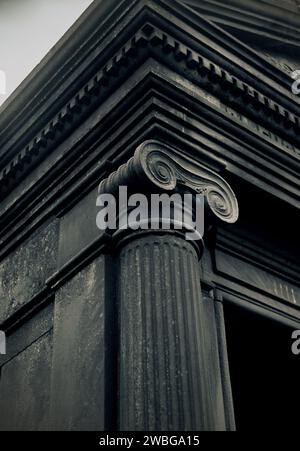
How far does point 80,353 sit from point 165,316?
0.91 metres

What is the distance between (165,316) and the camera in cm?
564

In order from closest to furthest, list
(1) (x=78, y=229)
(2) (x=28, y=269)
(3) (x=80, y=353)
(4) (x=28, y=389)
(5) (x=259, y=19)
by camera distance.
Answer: (3) (x=80, y=353)
(4) (x=28, y=389)
(1) (x=78, y=229)
(2) (x=28, y=269)
(5) (x=259, y=19)

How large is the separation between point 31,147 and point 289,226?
3067 millimetres

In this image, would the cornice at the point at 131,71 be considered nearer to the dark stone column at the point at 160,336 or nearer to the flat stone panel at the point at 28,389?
the dark stone column at the point at 160,336

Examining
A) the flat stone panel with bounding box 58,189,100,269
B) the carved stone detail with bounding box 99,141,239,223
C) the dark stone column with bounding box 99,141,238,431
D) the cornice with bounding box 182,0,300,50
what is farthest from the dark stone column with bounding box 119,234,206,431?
the cornice with bounding box 182,0,300,50

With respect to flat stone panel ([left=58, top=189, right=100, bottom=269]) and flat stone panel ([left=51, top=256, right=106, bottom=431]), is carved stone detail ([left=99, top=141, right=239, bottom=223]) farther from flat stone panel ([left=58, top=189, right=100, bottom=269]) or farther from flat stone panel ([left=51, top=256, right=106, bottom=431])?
flat stone panel ([left=51, top=256, right=106, bottom=431])

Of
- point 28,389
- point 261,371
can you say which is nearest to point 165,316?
point 28,389

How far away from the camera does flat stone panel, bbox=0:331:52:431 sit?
6477 mm

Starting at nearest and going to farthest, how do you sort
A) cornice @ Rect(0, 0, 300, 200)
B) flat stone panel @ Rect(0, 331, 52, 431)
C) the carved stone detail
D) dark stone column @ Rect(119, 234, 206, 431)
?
1. dark stone column @ Rect(119, 234, 206, 431)
2. the carved stone detail
3. flat stone panel @ Rect(0, 331, 52, 431)
4. cornice @ Rect(0, 0, 300, 200)

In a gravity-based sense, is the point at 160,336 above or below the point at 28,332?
below

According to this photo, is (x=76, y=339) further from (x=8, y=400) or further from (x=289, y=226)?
(x=289, y=226)

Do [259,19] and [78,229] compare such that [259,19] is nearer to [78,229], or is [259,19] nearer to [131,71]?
[131,71]

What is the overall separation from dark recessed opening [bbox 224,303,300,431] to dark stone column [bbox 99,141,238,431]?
1210 millimetres

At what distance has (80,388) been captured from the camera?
5.87 m
